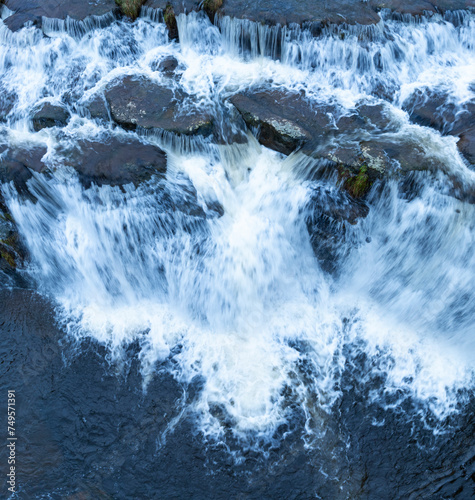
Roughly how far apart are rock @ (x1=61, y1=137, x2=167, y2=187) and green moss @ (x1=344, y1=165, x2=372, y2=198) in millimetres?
3026

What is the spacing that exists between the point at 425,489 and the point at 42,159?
7540 millimetres

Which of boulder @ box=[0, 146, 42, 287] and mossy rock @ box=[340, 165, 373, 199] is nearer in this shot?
mossy rock @ box=[340, 165, 373, 199]

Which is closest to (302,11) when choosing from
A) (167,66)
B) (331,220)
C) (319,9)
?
(319,9)

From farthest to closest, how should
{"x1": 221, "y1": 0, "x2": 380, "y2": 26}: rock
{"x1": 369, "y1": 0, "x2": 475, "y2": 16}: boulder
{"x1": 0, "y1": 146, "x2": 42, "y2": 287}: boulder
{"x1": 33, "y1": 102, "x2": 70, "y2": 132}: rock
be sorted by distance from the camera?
{"x1": 369, "y1": 0, "x2": 475, "y2": 16}: boulder → {"x1": 221, "y1": 0, "x2": 380, "y2": 26}: rock → {"x1": 33, "y1": 102, "x2": 70, "y2": 132}: rock → {"x1": 0, "y1": 146, "x2": 42, "y2": 287}: boulder

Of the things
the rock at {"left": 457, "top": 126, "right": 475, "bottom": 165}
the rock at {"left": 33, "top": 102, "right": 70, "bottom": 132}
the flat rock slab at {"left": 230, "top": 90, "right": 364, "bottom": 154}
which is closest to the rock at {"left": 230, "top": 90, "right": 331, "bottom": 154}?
the flat rock slab at {"left": 230, "top": 90, "right": 364, "bottom": 154}

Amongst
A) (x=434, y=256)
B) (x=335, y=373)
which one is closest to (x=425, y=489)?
(x=335, y=373)

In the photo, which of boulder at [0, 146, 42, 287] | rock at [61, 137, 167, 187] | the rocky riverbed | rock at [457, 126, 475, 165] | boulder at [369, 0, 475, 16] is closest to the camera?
the rocky riverbed

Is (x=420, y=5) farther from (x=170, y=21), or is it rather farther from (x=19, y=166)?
(x=19, y=166)

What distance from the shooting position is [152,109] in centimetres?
797

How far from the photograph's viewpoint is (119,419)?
6.37 metres

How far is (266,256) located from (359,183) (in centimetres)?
185

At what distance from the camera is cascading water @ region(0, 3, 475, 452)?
6.61 m

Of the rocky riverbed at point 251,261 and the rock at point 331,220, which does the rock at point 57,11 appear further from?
the rock at point 331,220

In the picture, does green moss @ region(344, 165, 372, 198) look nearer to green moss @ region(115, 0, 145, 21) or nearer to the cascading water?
the cascading water
